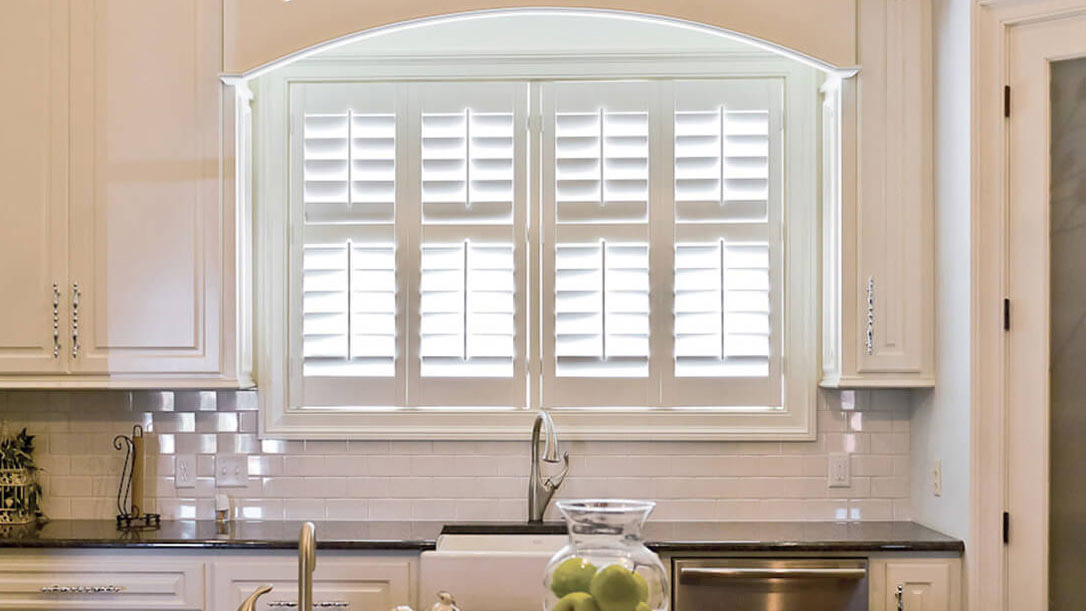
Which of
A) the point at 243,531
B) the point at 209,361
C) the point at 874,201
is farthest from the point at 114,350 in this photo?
the point at 874,201

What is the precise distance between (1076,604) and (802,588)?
744 mm

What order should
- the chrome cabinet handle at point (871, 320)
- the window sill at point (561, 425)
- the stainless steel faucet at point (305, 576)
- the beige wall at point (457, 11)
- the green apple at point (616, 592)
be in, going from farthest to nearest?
the window sill at point (561, 425), the chrome cabinet handle at point (871, 320), the beige wall at point (457, 11), the stainless steel faucet at point (305, 576), the green apple at point (616, 592)

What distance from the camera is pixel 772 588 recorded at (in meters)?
3.27

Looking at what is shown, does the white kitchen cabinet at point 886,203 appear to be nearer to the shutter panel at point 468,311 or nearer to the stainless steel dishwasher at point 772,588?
the stainless steel dishwasher at point 772,588

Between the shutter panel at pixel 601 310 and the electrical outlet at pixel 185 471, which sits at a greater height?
the shutter panel at pixel 601 310

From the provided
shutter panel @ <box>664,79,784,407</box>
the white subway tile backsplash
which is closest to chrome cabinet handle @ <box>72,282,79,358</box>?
the white subway tile backsplash

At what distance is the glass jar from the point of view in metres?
1.33

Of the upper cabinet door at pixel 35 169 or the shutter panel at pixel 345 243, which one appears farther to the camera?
the shutter panel at pixel 345 243

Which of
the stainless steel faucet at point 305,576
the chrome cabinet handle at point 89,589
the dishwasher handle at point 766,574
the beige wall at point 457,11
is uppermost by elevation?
the beige wall at point 457,11

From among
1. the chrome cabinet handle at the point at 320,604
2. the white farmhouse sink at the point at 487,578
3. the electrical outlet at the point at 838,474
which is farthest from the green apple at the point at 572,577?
the electrical outlet at the point at 838,474

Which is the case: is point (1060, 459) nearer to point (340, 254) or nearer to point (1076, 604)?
point (1076, 604)

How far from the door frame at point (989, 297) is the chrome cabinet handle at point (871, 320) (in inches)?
14.1

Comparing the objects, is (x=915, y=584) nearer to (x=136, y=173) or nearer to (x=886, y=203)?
(x=886, y=203)

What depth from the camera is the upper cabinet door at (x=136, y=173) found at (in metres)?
3.46
